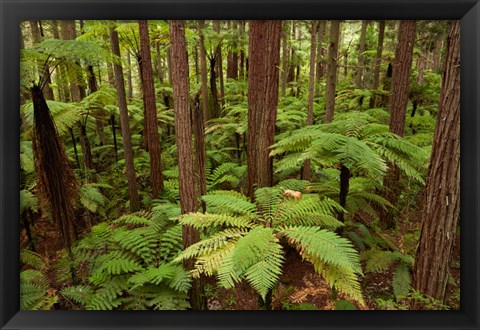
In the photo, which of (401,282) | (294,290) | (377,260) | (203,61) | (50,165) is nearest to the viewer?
(50,165)

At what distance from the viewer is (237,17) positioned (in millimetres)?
2078

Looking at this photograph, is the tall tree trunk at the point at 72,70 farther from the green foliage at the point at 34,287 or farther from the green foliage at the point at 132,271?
the green foliage at the point at 34,287

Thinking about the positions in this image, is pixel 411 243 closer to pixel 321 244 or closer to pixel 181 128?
pixel 321 244

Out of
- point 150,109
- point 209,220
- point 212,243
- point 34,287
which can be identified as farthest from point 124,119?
point 212,243

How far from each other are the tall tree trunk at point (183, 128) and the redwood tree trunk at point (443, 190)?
2043 millimetres

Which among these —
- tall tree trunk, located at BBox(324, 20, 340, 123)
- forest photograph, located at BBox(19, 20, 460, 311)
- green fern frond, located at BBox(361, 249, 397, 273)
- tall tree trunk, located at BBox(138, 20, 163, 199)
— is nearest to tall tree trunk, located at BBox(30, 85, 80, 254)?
forest photograph, located at BBox(19, 20, 460, 311)

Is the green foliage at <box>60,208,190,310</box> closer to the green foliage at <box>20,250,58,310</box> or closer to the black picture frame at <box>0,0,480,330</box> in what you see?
the green foliage at <box>20,250,58,310</box>

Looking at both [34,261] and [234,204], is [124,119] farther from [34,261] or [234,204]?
[234,204]

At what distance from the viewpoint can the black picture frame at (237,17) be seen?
199 cm

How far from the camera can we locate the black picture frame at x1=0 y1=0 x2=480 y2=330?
6.54ft

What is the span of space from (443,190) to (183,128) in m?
2.19

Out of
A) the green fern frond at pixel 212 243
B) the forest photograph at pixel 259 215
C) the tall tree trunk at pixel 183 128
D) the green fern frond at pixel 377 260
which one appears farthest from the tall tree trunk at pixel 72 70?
the green fern frond at pixel 377 260
